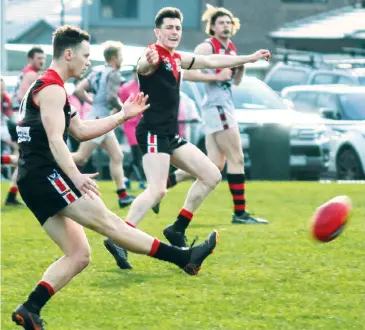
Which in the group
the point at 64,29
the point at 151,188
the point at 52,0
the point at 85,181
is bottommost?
the point at 52,0

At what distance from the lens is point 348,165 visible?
22266 mm

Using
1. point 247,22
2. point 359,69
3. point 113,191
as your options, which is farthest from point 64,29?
point 247,22

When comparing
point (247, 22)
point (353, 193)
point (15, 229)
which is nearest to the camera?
point (15, 229)

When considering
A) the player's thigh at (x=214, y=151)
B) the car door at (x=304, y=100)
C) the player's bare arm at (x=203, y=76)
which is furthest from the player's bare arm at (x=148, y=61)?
the car door at (x=304, y=100)

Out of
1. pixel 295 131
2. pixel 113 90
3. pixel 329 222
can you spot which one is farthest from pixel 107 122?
pixel 295 131

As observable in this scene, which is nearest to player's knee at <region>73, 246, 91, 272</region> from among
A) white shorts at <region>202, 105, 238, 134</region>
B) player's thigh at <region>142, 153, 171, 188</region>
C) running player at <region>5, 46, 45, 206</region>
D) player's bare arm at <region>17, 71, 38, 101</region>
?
player's thigh at <region>142, 153, 171, 188</region>

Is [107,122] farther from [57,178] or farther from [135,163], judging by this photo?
[135,163]

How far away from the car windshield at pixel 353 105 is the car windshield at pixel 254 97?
1.23 m

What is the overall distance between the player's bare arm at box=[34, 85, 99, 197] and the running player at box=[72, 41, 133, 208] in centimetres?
814

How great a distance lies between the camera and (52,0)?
6788cm

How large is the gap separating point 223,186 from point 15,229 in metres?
6.77

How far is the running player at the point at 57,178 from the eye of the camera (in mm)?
8148

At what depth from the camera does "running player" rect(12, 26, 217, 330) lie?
815cm

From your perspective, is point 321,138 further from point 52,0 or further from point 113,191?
point 52,0
